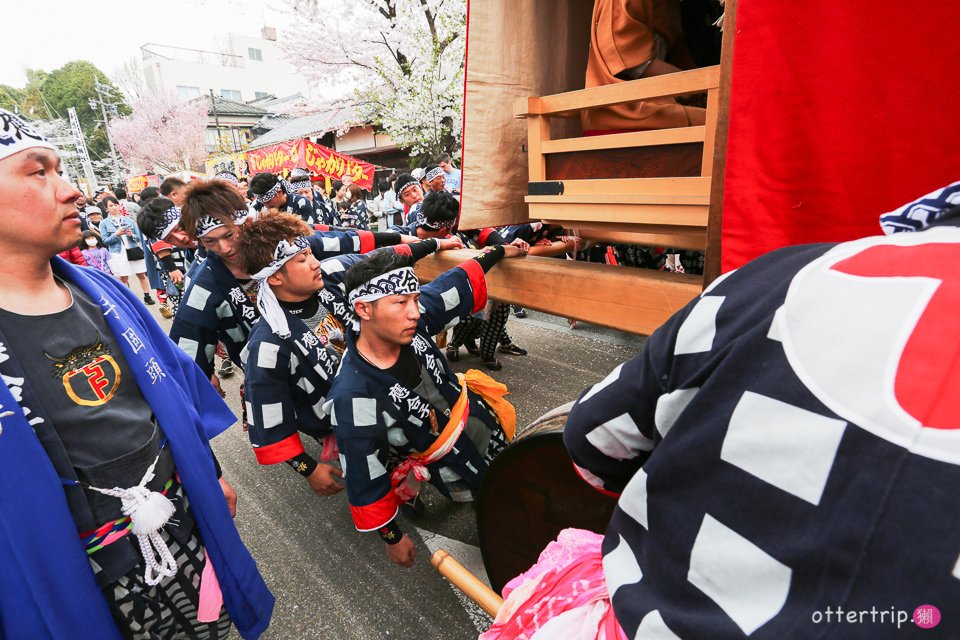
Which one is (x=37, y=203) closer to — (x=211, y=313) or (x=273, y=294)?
(x=273, y=294)

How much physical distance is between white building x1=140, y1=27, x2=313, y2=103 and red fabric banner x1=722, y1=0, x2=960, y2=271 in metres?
43.3

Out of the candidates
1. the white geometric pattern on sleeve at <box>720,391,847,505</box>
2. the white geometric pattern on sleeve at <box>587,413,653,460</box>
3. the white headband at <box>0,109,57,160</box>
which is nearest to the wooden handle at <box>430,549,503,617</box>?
the white geometric pattern on sleeve at <box>587,413,653,460</box>

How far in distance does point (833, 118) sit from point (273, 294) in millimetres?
2411

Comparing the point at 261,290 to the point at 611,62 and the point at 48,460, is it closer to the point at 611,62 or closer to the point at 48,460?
the point at 48,460

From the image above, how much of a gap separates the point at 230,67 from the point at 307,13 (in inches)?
1566

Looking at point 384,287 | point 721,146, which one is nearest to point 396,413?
point 384,287

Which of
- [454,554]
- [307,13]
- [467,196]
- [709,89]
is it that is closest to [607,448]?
[709,89]

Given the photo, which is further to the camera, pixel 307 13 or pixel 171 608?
pixel 307 13

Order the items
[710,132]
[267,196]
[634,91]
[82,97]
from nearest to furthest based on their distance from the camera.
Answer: [710,132] → [634,91] → [267,196] → [82,97]

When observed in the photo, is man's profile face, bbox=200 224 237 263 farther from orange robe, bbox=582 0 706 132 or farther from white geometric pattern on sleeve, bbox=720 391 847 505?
white geometric pattern on sleeve, bbox=720 391 847 505

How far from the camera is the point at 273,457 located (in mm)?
2381

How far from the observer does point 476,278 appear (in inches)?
87.2

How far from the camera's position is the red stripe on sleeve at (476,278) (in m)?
2.19

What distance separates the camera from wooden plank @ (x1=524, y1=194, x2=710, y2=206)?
1190 millimetres
